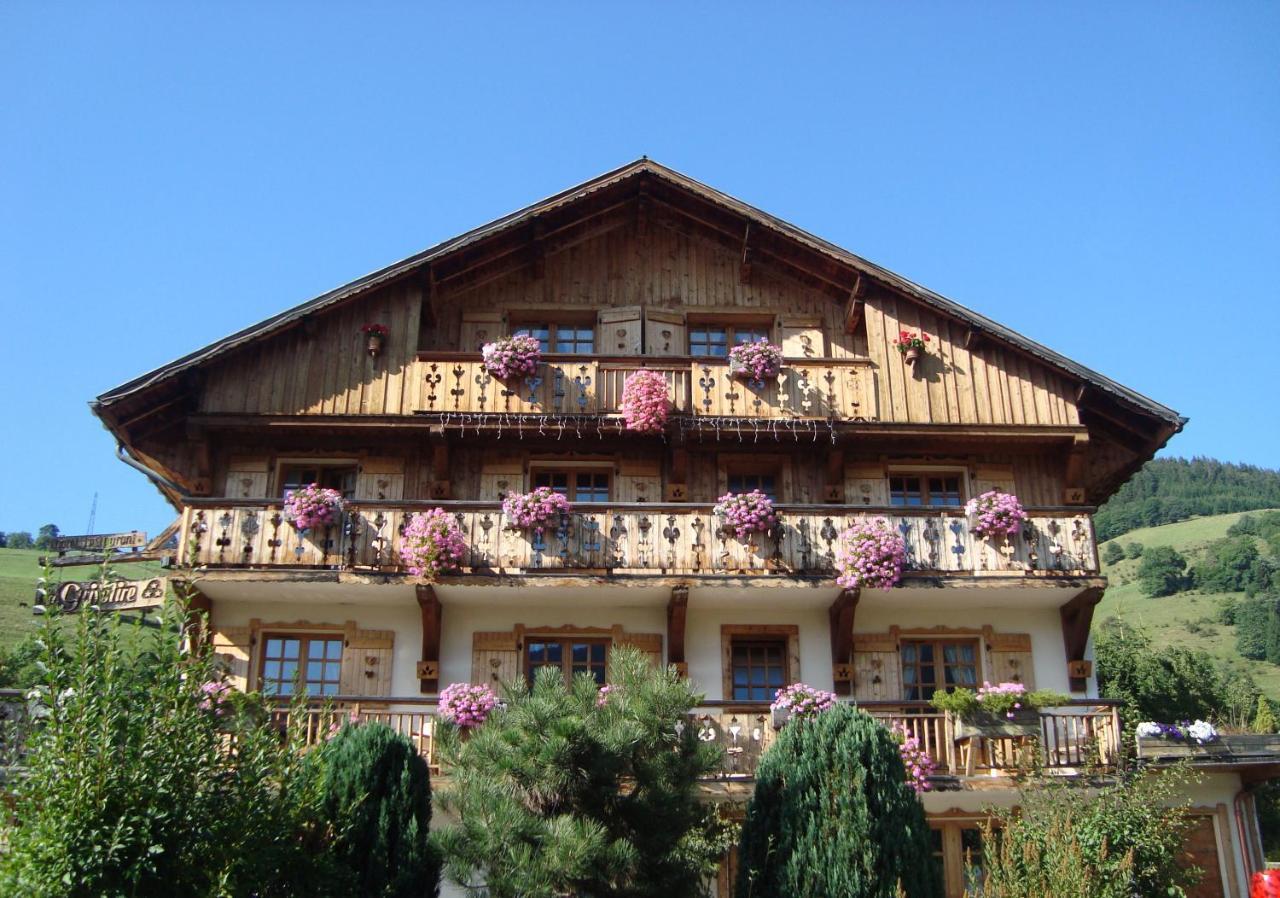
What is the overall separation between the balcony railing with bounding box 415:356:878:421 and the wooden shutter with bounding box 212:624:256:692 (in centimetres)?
402

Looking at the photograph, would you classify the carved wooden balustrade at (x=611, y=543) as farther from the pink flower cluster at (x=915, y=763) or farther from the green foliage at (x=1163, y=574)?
the green foliage at (x=1163, y=574)

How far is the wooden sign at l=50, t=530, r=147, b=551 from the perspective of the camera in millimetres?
23375

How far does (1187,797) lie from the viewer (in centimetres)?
1800

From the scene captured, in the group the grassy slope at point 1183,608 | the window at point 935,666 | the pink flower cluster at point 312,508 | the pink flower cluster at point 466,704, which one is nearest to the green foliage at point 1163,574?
the grassy slope at point 1183,608

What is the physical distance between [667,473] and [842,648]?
12.0 feet

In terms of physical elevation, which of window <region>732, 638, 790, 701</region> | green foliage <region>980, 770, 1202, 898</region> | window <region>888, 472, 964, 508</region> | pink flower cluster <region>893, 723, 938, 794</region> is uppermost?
window <region>888, 472, 964, 508</region>

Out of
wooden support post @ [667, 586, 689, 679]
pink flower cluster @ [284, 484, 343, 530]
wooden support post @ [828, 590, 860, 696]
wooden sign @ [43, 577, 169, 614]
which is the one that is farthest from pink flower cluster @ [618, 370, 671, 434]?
wooden sign @ [43, 577, 169, 614]

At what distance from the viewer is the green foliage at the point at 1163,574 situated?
73062 millimetres

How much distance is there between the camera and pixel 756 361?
782 inches

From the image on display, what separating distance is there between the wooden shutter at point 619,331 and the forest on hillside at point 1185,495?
242ft

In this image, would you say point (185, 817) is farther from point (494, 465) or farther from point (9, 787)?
point (494, 465)

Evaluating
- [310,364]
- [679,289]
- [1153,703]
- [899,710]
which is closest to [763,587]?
[899,710]

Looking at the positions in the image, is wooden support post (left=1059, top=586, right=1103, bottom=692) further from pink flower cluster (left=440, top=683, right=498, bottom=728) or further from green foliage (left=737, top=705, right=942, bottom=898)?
pink flower cluster (left=440, top=683, right=498, bottom=728)

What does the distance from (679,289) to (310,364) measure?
235 inches
